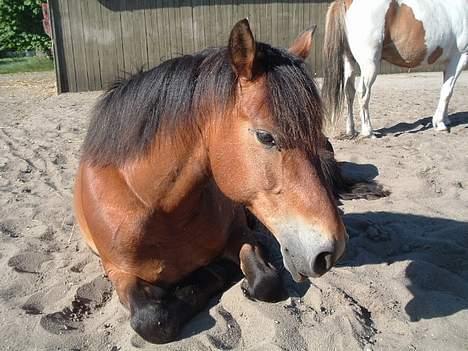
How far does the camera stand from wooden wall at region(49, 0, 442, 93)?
1014cm

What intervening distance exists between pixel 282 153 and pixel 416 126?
17.7 feet

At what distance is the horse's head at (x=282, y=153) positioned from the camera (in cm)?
163

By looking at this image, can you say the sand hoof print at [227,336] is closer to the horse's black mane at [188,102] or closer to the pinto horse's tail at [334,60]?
the horse's black mane at [188,102]

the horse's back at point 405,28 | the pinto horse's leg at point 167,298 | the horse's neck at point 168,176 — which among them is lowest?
the pinto horse's leg at point 167,298

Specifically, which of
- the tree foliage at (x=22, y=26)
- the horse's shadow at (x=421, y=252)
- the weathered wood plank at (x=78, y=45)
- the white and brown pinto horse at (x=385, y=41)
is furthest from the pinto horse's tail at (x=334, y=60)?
the tree foliage at (x=22, y=26)

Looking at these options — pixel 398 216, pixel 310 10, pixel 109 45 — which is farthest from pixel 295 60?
pixel 310 10

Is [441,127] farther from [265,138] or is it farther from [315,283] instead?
[265,138]

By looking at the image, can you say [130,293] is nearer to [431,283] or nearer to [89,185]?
[89,185]

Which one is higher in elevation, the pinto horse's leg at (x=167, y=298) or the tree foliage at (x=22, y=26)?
the tree foliage at (x=22, y=26)

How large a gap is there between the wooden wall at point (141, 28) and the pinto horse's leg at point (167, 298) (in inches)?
323

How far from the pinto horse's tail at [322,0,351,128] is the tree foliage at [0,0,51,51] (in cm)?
1724

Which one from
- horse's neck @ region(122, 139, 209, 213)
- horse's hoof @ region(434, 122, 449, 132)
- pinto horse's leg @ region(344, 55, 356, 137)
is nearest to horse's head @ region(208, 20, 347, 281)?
horse's neck @ region(122, 139, 209, 213)

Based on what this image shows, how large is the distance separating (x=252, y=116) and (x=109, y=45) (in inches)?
384

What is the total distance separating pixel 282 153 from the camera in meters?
1.67
